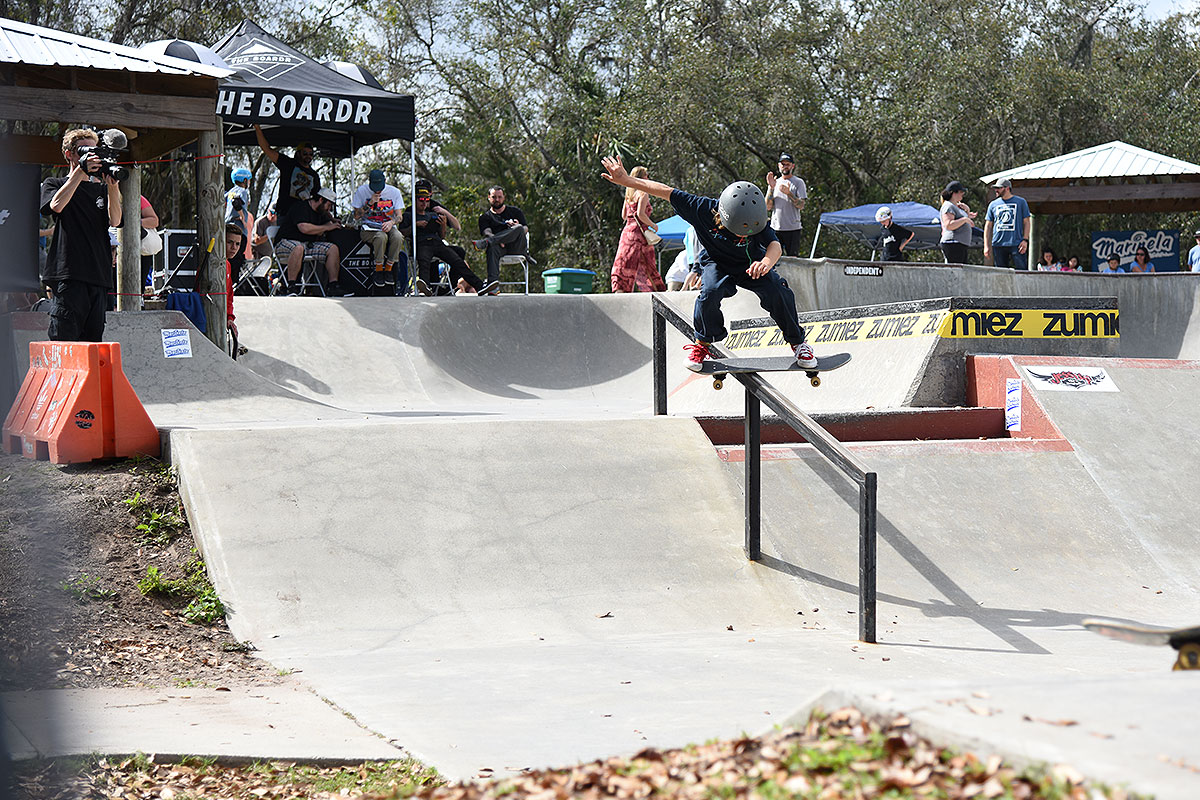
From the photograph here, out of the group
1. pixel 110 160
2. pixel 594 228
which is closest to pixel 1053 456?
pixel 110 160

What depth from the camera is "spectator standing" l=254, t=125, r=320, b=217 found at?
14227mm

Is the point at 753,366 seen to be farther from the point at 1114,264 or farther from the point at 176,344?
the point at 1114,264

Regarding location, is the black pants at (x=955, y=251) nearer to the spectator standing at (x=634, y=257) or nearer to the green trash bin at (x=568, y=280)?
the spectator standing at (x=634, y=257)

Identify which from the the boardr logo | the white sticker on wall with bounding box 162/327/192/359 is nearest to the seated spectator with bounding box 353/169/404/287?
the the boardr logo

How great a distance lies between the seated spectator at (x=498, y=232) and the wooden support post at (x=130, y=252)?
608 centimetres

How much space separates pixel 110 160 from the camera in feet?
25.6

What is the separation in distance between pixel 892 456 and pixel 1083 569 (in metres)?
1.37

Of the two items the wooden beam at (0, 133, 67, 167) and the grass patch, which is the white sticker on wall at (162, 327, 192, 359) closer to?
the wooden beam at (0, 133, 67, 167)

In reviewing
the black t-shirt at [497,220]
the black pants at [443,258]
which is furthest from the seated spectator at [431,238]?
the black t-shirt at [497,220]

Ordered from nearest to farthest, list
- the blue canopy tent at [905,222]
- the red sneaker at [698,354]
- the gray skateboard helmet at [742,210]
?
the gray skateboard helmet at [742,210] → the red sneaker at [698,354] → the blue canopy tent at [905,222]

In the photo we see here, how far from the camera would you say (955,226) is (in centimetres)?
1529

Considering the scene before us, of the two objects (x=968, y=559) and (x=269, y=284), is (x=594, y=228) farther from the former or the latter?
(x=968, y=559)

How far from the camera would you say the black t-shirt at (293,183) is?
14.2m

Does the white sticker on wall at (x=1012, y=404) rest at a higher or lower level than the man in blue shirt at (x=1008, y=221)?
lower
